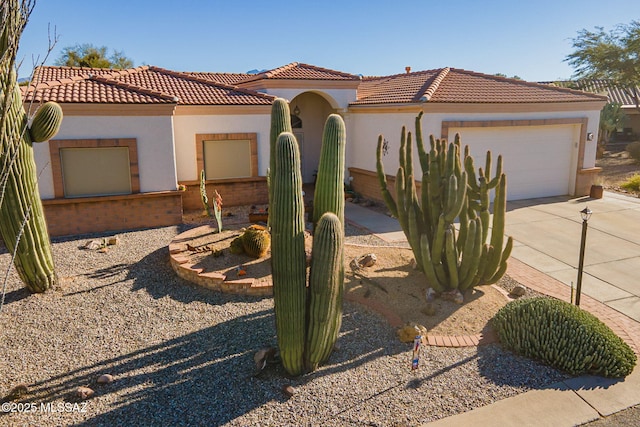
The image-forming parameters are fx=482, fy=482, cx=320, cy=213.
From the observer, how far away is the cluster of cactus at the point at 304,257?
18.7 feet

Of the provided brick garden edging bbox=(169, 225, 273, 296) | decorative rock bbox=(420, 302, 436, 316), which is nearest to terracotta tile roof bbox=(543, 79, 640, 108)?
decorative rock bbox=(420, 302, 436, 316)

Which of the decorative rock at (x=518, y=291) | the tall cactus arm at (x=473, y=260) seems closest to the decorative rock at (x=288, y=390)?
the tall cactus arm at (x=473, y=260)

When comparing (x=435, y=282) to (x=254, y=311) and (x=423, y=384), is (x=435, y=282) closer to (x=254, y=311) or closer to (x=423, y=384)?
(x=423, y=384)

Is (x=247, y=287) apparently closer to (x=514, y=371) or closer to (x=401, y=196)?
(x=401, y=196)

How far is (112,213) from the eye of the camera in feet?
43.7

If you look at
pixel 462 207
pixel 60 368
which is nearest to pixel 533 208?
pixel 462 207

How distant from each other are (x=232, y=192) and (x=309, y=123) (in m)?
6.64

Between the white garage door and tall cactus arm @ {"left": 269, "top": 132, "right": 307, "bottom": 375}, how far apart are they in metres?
11.5

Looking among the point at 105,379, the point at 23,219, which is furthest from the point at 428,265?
the point at 23,219

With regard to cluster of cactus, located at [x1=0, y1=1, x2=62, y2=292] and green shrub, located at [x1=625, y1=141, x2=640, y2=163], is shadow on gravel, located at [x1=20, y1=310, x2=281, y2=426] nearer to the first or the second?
cluster of cactus, located at [x1=0, y1=1, x2=62, y2=292]

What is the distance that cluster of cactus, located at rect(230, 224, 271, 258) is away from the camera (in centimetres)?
1001

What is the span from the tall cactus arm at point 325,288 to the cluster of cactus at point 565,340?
2.79 m

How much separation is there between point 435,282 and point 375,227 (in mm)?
5869

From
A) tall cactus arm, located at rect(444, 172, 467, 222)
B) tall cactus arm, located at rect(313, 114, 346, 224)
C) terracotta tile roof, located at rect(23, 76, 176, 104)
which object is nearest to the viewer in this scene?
tall cactus arm, located at rect(313, 114, 346, 224)
